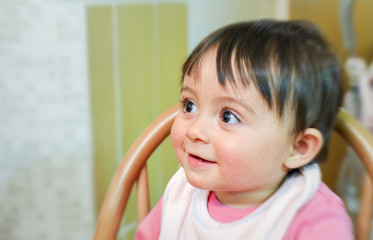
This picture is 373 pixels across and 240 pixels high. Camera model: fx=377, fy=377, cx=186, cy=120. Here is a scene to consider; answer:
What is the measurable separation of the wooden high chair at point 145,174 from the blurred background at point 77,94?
0.80 ft

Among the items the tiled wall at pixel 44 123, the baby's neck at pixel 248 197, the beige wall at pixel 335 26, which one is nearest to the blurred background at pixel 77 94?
the tiled wall at pixel 44 123

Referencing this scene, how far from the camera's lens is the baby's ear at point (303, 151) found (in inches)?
22.4

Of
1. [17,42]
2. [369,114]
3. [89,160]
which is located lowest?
[89,160]

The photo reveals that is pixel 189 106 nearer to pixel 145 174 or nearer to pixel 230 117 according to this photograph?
pixel 230 117

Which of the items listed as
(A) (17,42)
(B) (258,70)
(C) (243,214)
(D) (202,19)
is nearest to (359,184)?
(D) (202,19)

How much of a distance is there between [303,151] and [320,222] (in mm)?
110

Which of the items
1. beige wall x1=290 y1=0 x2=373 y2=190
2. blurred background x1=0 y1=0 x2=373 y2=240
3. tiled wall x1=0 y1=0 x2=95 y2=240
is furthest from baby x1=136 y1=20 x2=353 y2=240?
beige wall x1=290 y1=0 x2=373 y2=190

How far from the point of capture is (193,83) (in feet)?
1.86

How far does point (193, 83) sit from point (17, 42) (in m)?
0.68

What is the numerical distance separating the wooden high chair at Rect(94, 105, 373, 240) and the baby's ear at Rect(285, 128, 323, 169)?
11cm

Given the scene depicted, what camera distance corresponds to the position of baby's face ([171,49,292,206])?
0.53 metres

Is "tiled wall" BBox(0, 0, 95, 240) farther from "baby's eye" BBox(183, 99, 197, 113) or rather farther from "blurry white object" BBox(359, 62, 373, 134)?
"blurry white object" BBox(359, 62, 373, 134)

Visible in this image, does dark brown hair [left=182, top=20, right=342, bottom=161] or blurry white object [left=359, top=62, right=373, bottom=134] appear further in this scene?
blurry white object [left=359, top=62, right=373, bottom=134]

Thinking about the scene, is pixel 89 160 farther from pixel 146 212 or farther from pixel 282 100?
pixel 282 100
